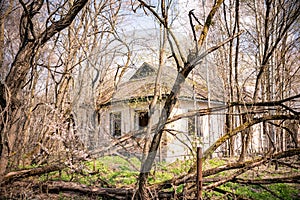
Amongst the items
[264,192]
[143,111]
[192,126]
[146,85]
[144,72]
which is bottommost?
[264,192]

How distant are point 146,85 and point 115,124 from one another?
1.72 feet

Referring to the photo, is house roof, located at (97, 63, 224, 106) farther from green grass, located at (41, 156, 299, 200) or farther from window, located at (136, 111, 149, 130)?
green grass, located at (41, 156, 299, 200)

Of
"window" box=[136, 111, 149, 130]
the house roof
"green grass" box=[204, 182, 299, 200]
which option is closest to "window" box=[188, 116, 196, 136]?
the house roof

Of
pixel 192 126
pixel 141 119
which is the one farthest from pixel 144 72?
pixel 192 126

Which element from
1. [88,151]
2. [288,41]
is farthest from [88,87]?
[288,41]

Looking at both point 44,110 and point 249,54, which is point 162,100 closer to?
point 44,110

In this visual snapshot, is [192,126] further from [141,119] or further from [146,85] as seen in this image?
[146,85]

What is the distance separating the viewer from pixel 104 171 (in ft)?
9.34

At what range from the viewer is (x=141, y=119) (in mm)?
2533

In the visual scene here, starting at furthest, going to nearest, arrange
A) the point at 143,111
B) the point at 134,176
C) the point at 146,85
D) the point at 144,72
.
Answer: the point at 144,72 → the point at 146,85 → the point at 143,111 → the point at 134,176

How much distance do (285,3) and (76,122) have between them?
268cm

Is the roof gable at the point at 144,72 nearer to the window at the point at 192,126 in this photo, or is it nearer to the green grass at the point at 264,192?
the window at the point at 192,126

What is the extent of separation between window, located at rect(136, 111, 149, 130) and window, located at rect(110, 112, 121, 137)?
0.64ft

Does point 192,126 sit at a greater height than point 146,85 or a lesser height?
lesser
